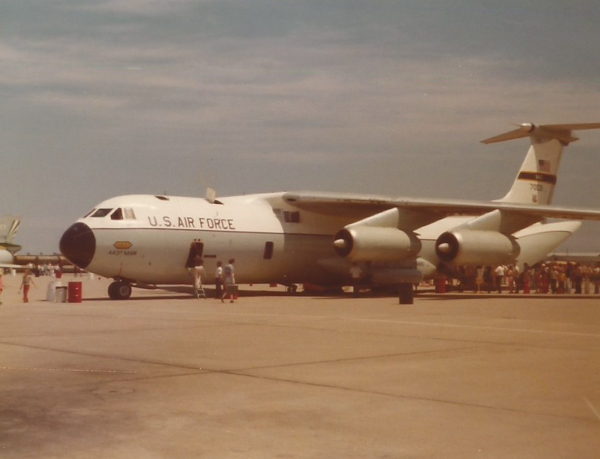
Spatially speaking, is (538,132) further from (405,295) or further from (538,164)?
(405,295)

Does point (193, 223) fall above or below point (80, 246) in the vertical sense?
above

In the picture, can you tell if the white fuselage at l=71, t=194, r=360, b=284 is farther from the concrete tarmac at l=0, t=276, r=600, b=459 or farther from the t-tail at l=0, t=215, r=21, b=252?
the t-tail at l=0, t=215, r=21, b=252

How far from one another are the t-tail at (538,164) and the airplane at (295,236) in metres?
0.48

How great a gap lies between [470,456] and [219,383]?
12.0 ft

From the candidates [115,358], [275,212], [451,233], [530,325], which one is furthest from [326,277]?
[115,358]

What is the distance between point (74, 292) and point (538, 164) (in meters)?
19.5

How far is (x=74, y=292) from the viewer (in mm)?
23781

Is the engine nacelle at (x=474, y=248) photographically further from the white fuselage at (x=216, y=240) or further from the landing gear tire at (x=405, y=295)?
the landing gear tire at (x=405, y=295)

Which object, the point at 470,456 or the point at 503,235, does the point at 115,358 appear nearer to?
the point at 470,456

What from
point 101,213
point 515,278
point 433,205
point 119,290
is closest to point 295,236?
point 433,205

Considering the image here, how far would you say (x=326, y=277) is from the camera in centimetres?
3016

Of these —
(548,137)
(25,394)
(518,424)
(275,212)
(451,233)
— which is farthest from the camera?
(548,137)

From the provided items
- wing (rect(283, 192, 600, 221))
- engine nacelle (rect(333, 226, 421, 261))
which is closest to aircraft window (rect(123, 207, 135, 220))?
wing (rect(283, 192, 600, 221))

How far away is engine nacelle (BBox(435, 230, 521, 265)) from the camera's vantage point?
2678 centimetres
